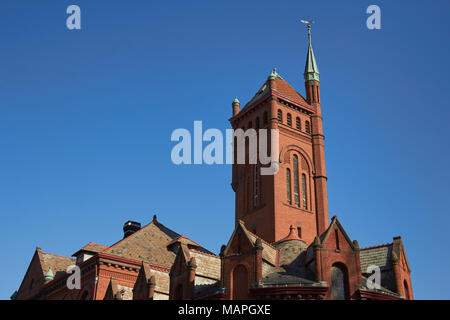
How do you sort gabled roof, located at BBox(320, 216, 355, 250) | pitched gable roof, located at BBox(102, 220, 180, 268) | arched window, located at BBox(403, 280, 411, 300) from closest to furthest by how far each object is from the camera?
gabled roof, located at BBox(320, 216, 355, 250) → arched window, located at BBox(403, 280, 411, 300) → pitched gable roof, located at BBox(102, 220, 180, 268)

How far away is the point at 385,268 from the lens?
127ft

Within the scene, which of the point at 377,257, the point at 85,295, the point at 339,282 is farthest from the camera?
the point at 85,295

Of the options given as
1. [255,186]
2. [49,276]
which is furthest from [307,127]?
[49,276]

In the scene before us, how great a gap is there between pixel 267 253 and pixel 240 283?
3424 millimetres

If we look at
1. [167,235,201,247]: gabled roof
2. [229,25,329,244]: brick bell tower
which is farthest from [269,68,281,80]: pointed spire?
[167,235,201,247]: gabled roof

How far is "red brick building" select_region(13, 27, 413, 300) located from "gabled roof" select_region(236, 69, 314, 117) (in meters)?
0.13

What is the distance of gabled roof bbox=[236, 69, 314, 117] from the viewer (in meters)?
53.8

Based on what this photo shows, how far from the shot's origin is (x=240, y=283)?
36562mm

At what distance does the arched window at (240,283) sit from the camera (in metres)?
36.1

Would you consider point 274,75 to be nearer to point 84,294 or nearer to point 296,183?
point 296,183

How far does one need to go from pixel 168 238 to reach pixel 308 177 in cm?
1546

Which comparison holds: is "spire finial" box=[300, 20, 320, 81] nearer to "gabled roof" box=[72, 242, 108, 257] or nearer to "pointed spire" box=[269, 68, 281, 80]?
"pointed spire" box=[269, 68, 281, 80]
